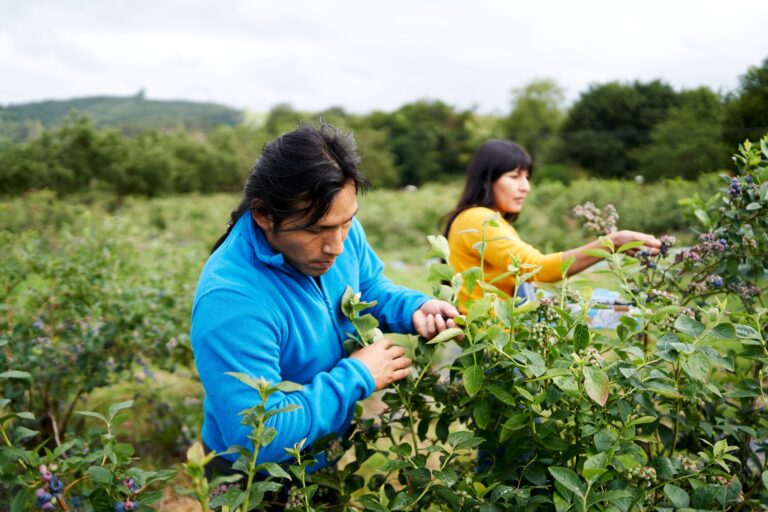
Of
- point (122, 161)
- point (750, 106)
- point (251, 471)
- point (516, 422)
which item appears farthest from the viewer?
point (122, 161)

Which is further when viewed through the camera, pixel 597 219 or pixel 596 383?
pixel 597 219

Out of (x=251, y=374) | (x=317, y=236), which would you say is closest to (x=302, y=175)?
(x=317, y=236)

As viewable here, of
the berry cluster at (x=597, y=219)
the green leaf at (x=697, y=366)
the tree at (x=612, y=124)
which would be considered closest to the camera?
the green leaf at (x=697, y=366)

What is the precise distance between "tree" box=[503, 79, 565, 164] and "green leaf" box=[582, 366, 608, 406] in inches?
1243

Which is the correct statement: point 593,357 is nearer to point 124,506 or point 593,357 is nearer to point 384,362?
point 384,362

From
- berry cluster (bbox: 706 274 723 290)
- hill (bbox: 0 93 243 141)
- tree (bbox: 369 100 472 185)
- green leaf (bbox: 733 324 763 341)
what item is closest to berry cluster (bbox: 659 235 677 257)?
berry cluster (bbox: 706 274 723 290)

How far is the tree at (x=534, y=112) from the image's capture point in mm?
33709

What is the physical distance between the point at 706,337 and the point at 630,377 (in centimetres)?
17

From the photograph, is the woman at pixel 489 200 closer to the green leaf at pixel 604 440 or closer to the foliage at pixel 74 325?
the green leaf at pixel 604 440

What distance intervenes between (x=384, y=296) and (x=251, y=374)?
1.87 feet

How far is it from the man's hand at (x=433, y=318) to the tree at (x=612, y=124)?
37.7 feet

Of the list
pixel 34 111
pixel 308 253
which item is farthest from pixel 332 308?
pixel 34 111

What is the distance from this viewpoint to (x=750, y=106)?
2.79m

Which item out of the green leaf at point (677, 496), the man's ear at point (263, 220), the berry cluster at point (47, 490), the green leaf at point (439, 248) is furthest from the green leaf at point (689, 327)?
the berry cluster at point (47, 490)
